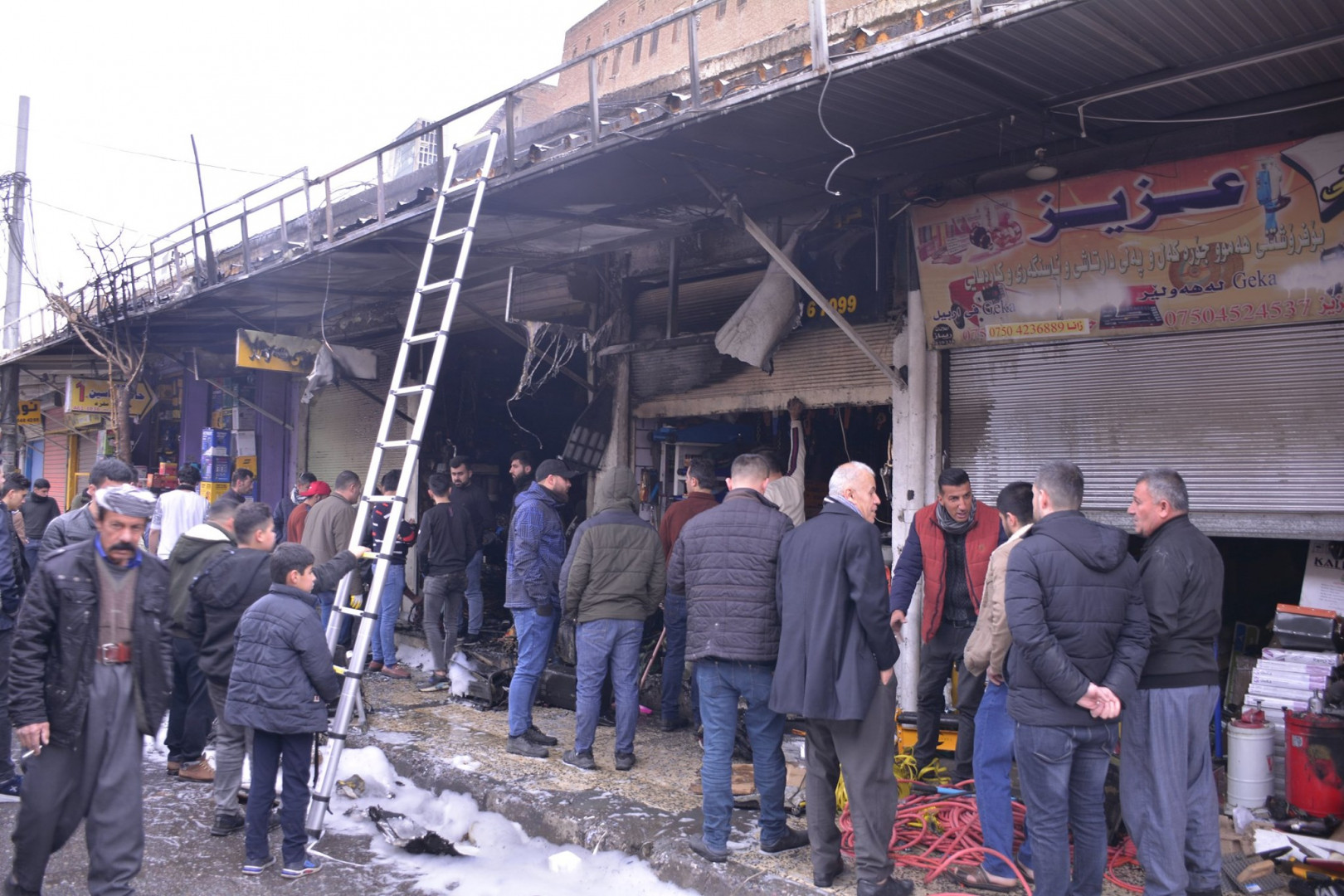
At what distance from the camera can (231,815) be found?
5.40 metres

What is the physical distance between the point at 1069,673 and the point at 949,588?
202 cm

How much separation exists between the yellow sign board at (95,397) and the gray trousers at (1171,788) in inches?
638

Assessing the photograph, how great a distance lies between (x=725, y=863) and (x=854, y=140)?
423 cm

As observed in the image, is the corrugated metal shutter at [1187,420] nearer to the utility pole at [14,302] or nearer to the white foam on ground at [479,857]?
the white foam on ground at [479,857]

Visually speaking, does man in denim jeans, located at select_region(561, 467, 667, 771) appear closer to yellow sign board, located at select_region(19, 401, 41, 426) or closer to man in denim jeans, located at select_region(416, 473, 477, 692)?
man in denim jeans, located at select_region(416, 473, 477, 692)

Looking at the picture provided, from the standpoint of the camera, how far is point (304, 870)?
489 cm

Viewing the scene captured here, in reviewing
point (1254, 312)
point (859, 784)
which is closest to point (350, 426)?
point (859, 784)

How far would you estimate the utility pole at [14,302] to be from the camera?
1748 centimetres

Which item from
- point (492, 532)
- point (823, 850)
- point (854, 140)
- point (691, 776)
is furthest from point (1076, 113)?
point (492, 532)

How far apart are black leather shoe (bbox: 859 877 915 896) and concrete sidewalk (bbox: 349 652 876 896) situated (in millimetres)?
187

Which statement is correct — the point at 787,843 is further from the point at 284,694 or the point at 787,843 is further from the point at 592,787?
the point at 284,694

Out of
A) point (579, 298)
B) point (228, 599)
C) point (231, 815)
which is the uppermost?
point (579, 298)

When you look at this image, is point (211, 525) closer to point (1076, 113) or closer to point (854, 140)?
point (854, 140)

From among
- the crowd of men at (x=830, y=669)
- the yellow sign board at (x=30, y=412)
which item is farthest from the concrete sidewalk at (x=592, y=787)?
the yellow sign board at (x=30, y=412)
